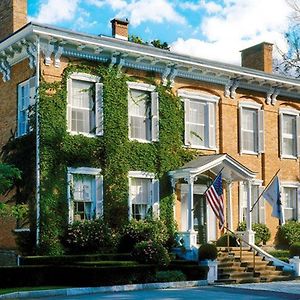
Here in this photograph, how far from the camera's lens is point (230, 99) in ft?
103

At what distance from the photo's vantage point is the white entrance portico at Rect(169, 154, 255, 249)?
1083 inches

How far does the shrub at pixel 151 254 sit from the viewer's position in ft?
76.8

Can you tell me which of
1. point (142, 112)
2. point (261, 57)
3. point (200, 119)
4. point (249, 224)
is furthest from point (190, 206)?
point (261, 57)

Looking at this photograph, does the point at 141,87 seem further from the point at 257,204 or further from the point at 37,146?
the point at 257,204

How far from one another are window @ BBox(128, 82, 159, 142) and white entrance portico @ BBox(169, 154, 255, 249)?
6.40 ft

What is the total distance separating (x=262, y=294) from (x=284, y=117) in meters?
14.9

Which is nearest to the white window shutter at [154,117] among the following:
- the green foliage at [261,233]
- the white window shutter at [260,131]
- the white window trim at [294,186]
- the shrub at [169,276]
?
the green foliage at [261,233]

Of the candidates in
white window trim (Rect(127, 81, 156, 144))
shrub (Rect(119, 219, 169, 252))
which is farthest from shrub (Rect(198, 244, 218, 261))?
white window trim (Rect(127, 81, 156, 144))

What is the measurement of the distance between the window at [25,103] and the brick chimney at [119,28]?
6409mm

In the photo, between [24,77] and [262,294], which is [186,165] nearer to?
[24,77]

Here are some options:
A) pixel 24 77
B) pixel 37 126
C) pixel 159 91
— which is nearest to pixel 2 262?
pixel 37 126

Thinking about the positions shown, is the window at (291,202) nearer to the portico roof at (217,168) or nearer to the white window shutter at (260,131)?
the white window shutter at (260,131)

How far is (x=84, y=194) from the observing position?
26.5 m

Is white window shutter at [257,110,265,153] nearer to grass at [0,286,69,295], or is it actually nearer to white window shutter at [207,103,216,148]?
white window shutter at [207,103,216,148]
